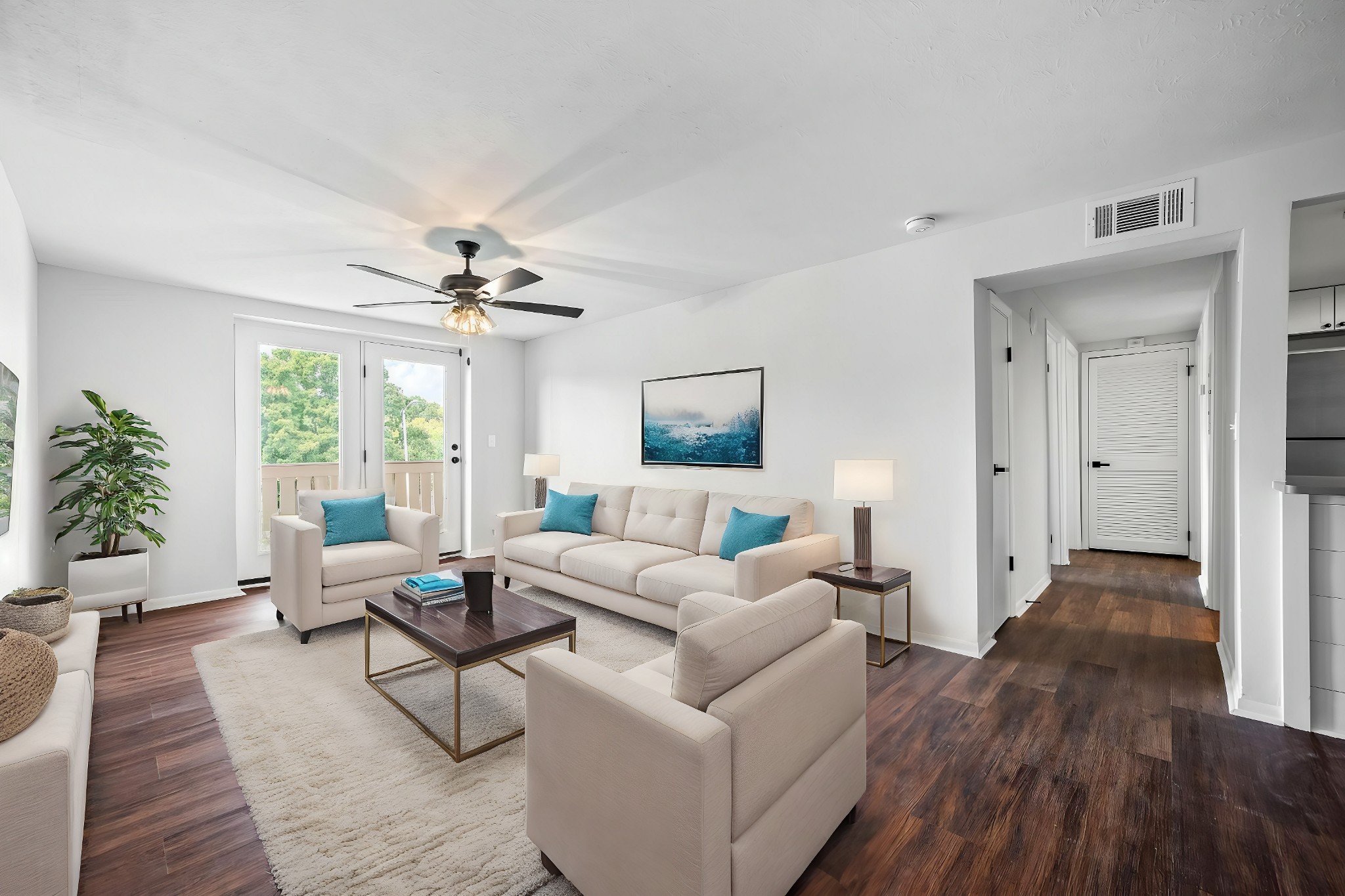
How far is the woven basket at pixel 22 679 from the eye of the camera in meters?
1.37

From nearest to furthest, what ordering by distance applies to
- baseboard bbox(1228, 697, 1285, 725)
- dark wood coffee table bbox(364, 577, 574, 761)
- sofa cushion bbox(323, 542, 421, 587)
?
dark wood coffee table bbox(364, 577, 574, 761) < baseboard bbox(1228, 697, 1285, 725) < sofa cushion bbox(323, 542, 421, 587)

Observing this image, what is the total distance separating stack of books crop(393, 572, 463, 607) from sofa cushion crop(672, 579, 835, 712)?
6.27 feet

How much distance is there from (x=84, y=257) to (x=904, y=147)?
16.1 ft

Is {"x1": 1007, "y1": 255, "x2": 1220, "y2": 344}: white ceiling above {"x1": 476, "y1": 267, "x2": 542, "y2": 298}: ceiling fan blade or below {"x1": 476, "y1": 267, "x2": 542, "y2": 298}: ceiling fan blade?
above

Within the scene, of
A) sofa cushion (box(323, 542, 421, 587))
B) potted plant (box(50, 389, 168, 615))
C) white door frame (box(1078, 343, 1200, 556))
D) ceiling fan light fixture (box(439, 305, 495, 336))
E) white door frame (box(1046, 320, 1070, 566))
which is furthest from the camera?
white door frame (box(1078, 343, 1200, 556))

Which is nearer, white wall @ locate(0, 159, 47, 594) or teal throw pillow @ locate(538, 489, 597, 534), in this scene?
white wall @ locate(0, 159, 47, 594)

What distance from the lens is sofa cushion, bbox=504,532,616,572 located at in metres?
4.30

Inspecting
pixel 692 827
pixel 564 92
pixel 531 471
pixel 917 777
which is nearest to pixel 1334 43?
pixel 564 92

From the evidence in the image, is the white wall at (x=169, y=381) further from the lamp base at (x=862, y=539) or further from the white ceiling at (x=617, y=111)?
the lamp base at (x=862, y=539)

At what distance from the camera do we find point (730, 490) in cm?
456

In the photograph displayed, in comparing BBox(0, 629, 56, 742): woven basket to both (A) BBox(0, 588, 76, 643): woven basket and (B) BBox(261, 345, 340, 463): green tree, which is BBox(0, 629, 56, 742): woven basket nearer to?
(A) BBox(0, 588, 76, 643): woven basket

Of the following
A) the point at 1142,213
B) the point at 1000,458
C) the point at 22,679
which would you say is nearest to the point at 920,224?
the point at 1142,213

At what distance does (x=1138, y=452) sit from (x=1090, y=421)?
545 millimetres

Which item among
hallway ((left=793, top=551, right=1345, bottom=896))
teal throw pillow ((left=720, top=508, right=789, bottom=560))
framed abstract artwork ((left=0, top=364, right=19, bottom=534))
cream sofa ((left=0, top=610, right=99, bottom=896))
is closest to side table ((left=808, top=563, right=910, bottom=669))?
hallway ((left=793, top=551, right=1345, bottom=896))
